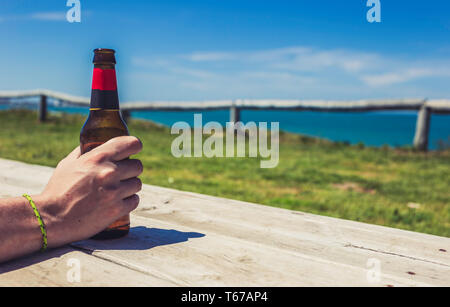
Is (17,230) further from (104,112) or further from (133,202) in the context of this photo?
(104,112)

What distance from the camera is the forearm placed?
3.37 feet

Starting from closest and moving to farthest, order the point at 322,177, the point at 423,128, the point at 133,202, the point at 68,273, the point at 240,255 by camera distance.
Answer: the point at 68,273 → the point at 240,255 → the point at 133,202 → the point at 322,177 → the point at 423,128

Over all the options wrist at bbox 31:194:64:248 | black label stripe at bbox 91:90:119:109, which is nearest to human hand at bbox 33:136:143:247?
wrist at bbox 31:194:64:248

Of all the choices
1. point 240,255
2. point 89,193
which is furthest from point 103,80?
point 240,255

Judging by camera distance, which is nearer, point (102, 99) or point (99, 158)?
point (99, 158)

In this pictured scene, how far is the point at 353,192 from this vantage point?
179 inches

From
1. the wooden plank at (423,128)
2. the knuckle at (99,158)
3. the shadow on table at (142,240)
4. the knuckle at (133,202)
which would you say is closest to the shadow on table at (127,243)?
the shadow on table at (142,240)

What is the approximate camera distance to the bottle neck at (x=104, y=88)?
124 centimetres

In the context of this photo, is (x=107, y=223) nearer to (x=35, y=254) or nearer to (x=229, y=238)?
(x=35, y=254)

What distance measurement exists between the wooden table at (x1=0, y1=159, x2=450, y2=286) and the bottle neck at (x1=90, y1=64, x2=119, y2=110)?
1.34 feet

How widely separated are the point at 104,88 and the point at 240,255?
636mm

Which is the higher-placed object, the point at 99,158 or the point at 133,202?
the point at 99,158

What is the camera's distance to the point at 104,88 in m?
1.24

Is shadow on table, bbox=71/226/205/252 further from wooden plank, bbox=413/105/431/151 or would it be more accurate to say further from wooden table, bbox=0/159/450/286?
wooden plank, bbox=413/105/431/151
